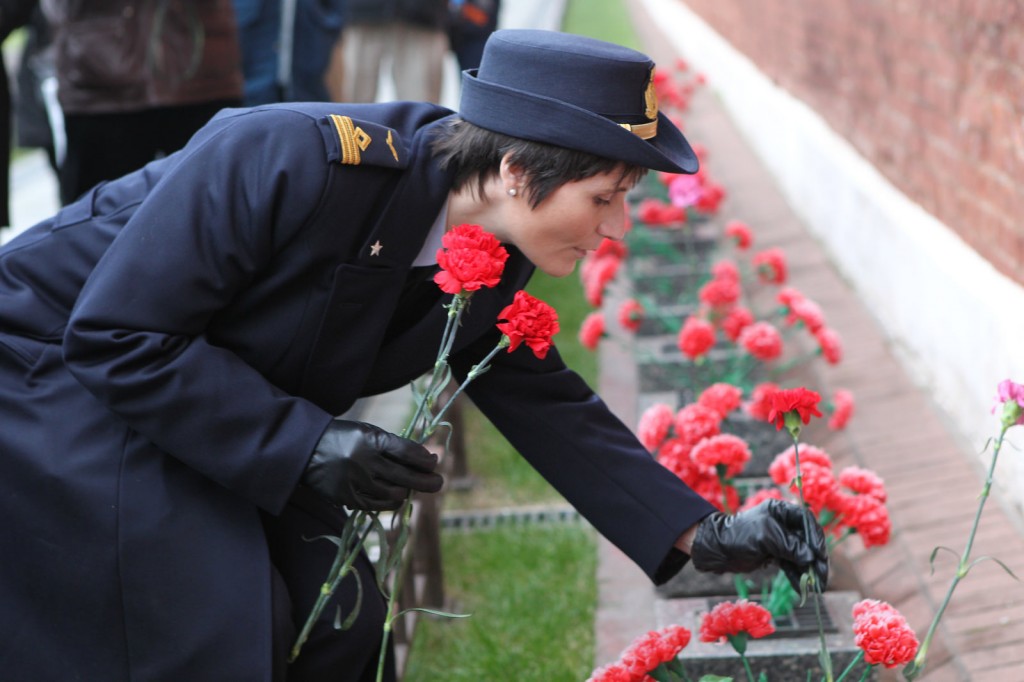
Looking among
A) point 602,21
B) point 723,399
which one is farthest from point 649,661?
point 602,21

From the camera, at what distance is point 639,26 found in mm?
18953

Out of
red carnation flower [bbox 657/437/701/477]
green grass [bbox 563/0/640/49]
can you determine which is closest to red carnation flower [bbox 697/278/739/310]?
red carnation flower [bbox 657/437/701/477]

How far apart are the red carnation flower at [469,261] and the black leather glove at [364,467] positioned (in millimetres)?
267

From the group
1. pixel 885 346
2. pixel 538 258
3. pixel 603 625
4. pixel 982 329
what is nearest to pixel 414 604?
pixel 603 625

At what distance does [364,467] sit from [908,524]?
6.26ft

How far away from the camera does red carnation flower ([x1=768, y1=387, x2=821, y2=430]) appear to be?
202cm

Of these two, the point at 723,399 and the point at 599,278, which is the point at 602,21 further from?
the point at 723,399

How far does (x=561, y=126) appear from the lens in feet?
6.76

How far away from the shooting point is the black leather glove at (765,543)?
83.4 inches

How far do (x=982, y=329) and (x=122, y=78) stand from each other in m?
2.64

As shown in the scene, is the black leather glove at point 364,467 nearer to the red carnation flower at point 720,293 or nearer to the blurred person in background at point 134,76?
the red carnation flower at point 720,293

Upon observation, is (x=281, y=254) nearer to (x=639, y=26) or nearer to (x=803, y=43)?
(x=803, y=43)

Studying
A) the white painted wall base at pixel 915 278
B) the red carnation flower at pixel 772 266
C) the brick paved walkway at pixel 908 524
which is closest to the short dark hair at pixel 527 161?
the brick paved walkway at pixel 908 524

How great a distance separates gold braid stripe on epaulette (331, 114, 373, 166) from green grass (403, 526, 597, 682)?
1.51 meters
